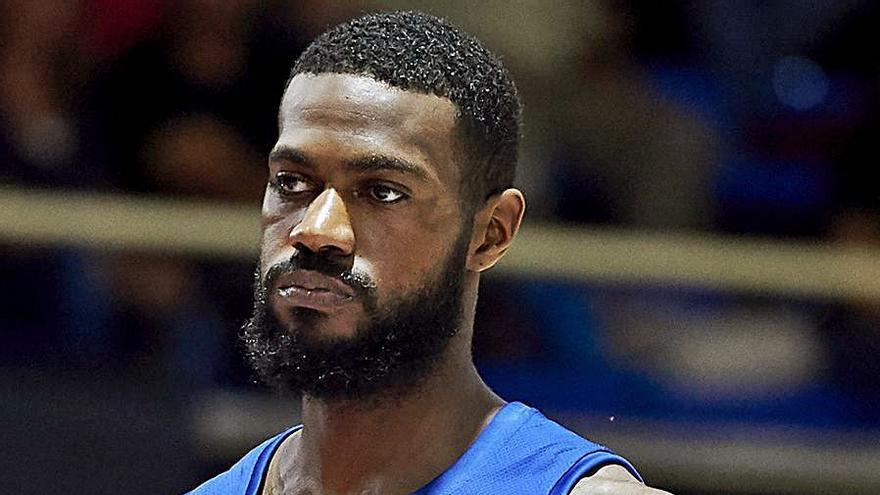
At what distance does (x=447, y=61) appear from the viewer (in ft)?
8.36

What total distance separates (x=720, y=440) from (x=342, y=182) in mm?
3343

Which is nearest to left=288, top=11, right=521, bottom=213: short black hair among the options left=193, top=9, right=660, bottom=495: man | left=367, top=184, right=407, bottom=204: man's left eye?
left=193, top=9, right=660, bottom=495: man

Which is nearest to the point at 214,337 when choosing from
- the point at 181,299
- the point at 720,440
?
the point at 181,299

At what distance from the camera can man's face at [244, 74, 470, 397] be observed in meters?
2.47

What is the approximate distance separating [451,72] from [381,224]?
9.9 inches

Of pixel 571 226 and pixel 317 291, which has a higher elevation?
pixel 571 226

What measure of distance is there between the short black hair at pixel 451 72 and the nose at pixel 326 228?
0.19 metres

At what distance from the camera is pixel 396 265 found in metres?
2.49

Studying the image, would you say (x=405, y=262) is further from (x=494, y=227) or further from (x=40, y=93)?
(x=40, y=93)

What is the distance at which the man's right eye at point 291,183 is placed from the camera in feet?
8.30

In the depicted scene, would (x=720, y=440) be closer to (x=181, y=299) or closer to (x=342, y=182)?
(x=181, y=299)

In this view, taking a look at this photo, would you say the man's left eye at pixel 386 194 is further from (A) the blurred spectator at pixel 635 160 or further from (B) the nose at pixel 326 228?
(A) the blurred spectator at pixel 635 160

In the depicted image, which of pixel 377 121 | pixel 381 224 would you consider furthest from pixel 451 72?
pixel 381 224

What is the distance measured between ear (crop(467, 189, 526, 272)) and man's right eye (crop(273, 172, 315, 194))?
0.26 meters
